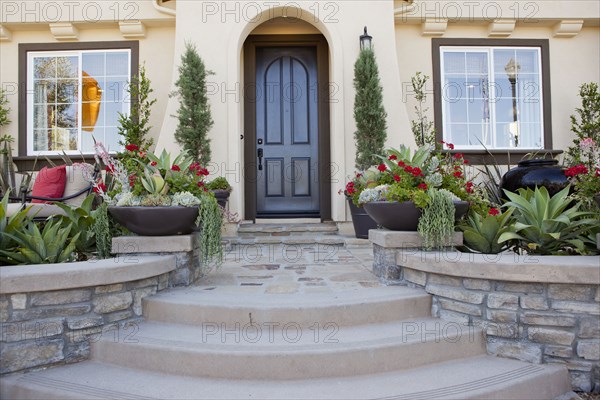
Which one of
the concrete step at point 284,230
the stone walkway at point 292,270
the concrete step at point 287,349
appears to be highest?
the concrete step at point 284,230

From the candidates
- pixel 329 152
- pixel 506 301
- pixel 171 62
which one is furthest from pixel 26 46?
pixel 506 301

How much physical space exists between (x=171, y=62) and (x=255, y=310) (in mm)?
4773

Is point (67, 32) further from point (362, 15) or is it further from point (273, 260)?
point (273, 260)

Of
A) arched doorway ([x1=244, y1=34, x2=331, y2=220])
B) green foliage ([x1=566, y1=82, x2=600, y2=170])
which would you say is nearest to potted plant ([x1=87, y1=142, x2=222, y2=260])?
arched doorway ([x1=244, y1=34, x2=331, y2=220])

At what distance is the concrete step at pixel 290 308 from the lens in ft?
8.13

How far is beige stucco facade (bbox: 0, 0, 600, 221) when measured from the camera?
536 cm

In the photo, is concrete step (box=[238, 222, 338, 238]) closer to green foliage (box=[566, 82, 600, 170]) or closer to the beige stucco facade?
the beige stucco facade

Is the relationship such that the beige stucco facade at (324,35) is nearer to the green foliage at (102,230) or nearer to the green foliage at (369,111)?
the green foliage at (369,111)

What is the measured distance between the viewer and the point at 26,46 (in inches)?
243

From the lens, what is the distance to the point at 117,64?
245 inches

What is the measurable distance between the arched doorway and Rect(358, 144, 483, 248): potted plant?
280cm

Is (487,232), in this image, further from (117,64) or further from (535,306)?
(117,64)

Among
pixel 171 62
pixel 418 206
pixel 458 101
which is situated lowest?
pixel 418 206

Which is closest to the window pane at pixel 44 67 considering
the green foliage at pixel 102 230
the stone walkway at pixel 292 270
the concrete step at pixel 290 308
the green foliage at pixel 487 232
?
the stone walkway at pixel 292 270
